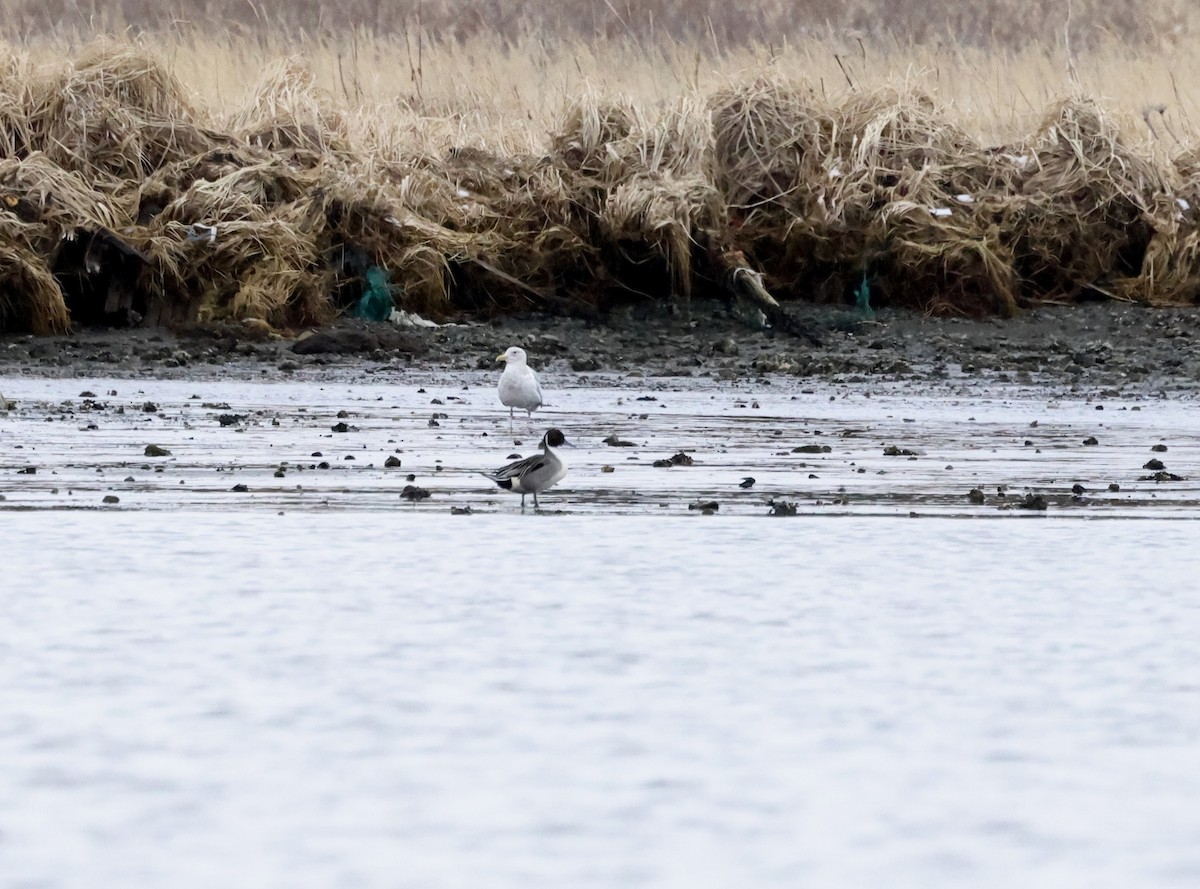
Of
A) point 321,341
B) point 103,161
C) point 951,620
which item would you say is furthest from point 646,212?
point 951,620

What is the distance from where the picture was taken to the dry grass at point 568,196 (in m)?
13.9

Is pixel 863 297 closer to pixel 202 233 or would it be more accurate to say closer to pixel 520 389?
pixel 202 233

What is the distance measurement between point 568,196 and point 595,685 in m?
11.8

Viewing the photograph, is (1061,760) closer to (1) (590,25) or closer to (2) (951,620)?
(2) (951,620)

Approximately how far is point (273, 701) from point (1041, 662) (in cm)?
133

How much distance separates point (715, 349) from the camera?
518 inches

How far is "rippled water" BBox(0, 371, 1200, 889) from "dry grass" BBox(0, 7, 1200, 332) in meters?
7.33

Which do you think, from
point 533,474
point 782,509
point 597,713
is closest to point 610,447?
point 533,474

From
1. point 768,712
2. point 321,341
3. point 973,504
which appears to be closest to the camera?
point 768,712

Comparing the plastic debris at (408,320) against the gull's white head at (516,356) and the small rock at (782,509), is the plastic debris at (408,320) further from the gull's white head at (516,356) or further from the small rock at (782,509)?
the small rock at (782,509)

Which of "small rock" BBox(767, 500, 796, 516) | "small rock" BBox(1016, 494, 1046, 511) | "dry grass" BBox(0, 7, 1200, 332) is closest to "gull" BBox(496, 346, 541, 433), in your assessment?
"small rock" BBox(767, 500, 796, 516)

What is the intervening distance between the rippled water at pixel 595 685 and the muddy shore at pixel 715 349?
5239 millimetres

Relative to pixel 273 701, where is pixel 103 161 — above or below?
above

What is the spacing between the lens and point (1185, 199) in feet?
51.1
